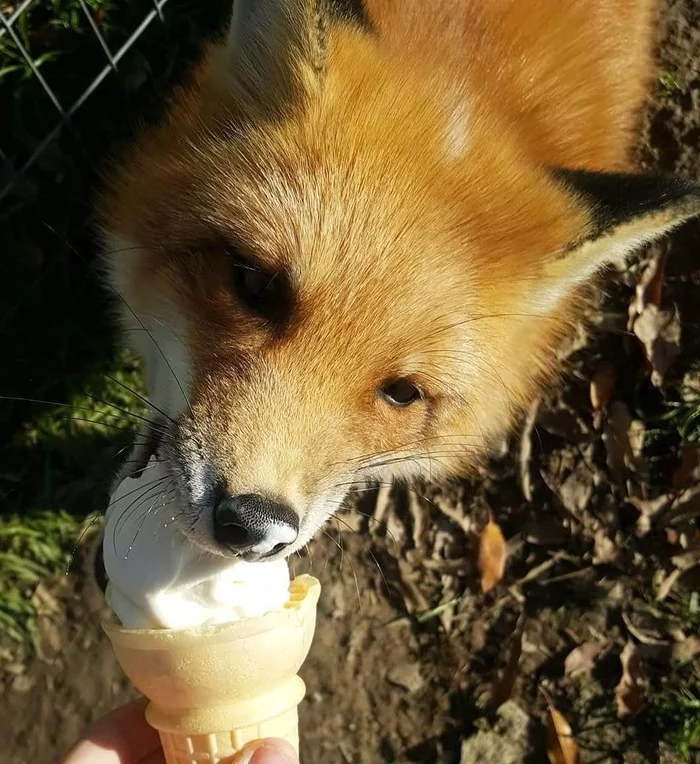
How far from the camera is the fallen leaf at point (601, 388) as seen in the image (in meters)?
4.00

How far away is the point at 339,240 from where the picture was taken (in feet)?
6.54

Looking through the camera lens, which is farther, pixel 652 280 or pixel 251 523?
pixel 652 280

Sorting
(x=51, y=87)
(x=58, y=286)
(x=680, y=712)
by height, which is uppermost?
(x=51, y=87)

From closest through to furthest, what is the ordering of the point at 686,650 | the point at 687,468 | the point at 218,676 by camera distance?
the point at 218,676
the point at 686,650
the point at 687,468

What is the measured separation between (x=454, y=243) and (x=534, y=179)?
44 cm

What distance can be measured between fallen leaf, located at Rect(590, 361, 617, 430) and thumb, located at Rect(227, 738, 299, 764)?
2498 millimetres

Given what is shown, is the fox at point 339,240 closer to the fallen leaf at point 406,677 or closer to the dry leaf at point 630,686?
the fallen leaf at point 406,677

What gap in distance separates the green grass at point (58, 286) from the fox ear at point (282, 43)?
1368mm

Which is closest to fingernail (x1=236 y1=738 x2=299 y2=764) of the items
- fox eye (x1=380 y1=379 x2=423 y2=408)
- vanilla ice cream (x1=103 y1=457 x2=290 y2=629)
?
vanilla ice cream (x1=103 y1=457 x2=290 y2=629)

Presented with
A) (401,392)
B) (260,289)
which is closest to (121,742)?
(401,392)

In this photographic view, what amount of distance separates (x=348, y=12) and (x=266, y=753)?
7.26 feet

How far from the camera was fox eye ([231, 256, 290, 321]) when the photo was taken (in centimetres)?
205

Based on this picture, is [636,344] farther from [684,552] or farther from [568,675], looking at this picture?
[568,675]

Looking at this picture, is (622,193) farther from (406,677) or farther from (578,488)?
(406,677)
